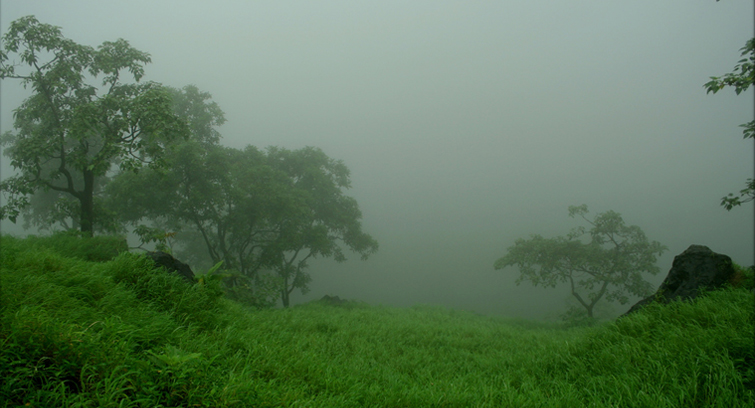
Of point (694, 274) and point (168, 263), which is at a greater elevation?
point (168, 263)

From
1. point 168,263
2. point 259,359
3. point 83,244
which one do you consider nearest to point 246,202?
point 83,244

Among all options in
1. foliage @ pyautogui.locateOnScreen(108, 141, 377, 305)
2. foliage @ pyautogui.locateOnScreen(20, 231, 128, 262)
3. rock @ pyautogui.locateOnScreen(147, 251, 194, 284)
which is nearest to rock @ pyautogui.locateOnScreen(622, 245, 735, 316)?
rock @ pyautogui.locateOnScreen(147, 251, 194, 284)

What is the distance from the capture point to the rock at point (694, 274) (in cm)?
662

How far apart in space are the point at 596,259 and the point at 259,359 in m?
19.0

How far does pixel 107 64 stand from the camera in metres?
10.0

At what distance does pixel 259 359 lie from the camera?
453 centimetres

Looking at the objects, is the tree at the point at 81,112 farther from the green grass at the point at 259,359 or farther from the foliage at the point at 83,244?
the green grass at the point at 259,359

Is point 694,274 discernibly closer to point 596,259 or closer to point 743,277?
point 743,277

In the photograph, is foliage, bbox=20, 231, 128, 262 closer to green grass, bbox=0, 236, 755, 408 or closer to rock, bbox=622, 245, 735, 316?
green grass, bbox=0, 236, 755, 408

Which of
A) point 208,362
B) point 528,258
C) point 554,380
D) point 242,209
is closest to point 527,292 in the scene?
point 528,258

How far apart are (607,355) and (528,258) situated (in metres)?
15.2

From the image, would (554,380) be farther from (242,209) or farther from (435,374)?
(242,209)

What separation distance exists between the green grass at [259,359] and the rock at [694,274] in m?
0.59

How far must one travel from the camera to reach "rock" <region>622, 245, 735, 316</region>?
6.62 m
